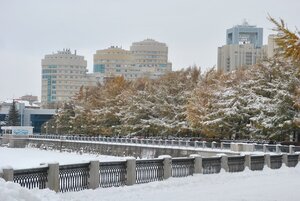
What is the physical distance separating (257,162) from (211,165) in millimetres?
4360

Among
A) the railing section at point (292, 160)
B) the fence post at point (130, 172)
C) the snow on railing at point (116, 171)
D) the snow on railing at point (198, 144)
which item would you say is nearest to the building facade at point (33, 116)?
the snow on railing at point (198, 144)

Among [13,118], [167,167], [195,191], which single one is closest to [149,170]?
[167,167]

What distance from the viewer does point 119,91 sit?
87062 millimetres

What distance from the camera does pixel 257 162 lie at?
29.3 meters

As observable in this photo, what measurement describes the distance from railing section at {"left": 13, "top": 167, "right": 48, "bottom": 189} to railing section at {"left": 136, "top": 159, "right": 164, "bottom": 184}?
4.84m

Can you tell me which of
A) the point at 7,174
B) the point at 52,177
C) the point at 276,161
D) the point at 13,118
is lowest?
the point at 13,118

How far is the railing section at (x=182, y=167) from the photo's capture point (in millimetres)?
23719

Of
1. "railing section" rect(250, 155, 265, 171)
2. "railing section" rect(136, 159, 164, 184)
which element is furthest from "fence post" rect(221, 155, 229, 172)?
"railing section" rect(136, 159, 164, 184)

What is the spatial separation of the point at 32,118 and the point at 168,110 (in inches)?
3291

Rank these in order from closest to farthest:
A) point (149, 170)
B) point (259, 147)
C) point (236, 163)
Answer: point (149, 170) → point (236, 163) → point (259, 147)

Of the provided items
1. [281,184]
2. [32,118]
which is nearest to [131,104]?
[281,184]

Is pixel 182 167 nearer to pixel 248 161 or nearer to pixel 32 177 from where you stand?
pixel 248 161

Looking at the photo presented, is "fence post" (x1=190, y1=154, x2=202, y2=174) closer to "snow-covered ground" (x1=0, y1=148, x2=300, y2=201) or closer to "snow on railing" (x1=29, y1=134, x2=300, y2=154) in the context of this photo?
"snow-covered ground" (x1=0, y1=148, x2=300, y2=201)

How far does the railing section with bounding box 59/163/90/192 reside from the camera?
1850 centimetres
